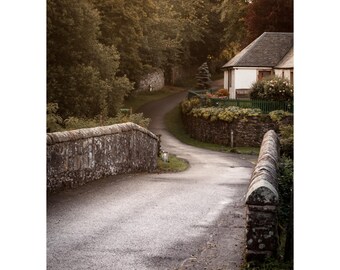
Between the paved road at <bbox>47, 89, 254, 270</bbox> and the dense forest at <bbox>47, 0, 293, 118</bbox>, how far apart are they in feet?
44.7

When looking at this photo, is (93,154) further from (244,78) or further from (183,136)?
(244,78)

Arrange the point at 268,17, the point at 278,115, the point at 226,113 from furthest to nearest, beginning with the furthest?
the point at 268,17 → the point at 226,113 → the point at 278,115

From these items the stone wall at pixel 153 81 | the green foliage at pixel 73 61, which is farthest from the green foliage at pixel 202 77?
the green foliage at pixel 73 61

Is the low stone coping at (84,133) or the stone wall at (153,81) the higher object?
the stone wall at (153,81)

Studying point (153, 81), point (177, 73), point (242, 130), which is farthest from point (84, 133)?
point (177, 73)

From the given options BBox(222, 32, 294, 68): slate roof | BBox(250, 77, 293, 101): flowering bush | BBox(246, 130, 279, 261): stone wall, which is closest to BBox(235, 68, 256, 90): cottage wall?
BBox(222, 32, 294, 68): slate roof

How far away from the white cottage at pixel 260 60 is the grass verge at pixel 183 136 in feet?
15.7

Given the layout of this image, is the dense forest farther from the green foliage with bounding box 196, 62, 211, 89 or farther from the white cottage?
the green foliage with bounding box 196, 62, 211, 89

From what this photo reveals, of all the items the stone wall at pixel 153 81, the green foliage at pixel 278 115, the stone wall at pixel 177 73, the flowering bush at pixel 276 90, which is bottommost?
the green foliage at pixel 278 115

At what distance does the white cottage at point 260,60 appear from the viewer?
41.3 metres

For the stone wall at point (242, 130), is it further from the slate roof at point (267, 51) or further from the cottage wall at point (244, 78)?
the slate roof at point (267, 51)

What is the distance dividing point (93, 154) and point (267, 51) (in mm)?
30494

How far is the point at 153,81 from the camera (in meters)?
60.7
